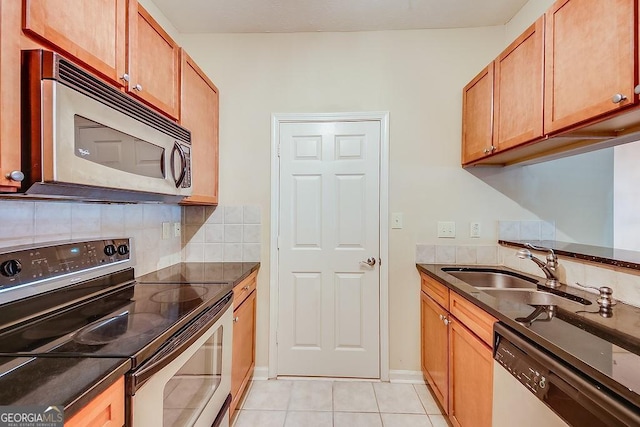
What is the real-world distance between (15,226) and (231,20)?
6.22 ft

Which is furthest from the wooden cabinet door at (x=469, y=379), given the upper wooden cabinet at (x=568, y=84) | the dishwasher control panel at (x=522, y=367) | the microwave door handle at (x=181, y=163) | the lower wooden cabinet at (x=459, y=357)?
the microwave door handle at (x=181, y=163)

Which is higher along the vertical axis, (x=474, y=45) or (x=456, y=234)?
(x=474, y=45)

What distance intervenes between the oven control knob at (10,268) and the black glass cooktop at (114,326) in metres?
0.17

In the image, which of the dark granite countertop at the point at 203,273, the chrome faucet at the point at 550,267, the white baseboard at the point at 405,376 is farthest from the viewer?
the white baseboard at the point at 405,376

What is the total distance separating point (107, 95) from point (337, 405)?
6.96 feet

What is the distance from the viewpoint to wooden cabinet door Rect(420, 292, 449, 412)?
6.02ft

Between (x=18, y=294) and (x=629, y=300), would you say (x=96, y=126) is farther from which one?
(x=629, y=300)

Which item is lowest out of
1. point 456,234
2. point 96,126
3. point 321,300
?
point 321,300

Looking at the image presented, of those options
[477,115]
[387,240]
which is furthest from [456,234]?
[477,115]

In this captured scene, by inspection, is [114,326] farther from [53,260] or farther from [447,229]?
[447,229]

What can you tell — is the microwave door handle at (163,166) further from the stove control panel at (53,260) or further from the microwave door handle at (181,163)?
the stove control panel at (53,260)

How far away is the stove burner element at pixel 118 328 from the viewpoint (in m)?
0.94

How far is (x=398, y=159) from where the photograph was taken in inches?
92.3

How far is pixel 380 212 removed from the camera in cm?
233
